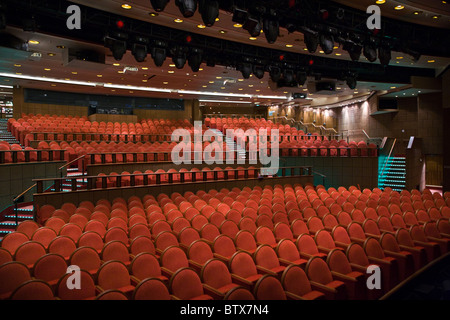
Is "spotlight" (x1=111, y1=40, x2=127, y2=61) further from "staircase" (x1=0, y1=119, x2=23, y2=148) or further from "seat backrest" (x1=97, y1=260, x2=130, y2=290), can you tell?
"staircase" (x1=0, y1=119, x2=23, y2=148)

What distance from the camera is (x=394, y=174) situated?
1081 centimetres

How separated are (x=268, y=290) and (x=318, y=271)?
2.38 ft

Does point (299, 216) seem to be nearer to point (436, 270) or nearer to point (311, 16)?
point (436, 270)

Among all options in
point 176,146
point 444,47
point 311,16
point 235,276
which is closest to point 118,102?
point 176,146

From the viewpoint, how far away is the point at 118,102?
586 inches

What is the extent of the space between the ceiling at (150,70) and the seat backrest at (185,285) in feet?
14.9

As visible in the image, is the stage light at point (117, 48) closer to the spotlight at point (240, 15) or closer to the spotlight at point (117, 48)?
the spotlight at point (117, 48)

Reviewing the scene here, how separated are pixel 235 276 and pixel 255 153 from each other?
23.7 ft

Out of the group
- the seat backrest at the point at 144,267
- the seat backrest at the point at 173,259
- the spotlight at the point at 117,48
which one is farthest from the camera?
the spotlight at the point at 117,48

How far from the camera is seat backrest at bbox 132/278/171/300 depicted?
230 cm

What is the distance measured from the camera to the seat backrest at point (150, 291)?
230 cm

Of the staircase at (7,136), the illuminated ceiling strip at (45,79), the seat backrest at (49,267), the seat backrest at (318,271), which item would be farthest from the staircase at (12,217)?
the illuminated ceiling strip at (45,79)

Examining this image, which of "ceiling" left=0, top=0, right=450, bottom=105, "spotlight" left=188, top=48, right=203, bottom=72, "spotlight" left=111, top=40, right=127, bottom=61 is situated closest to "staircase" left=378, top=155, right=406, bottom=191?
"ceiling" left=0, top=0, right=450, bottom=105
